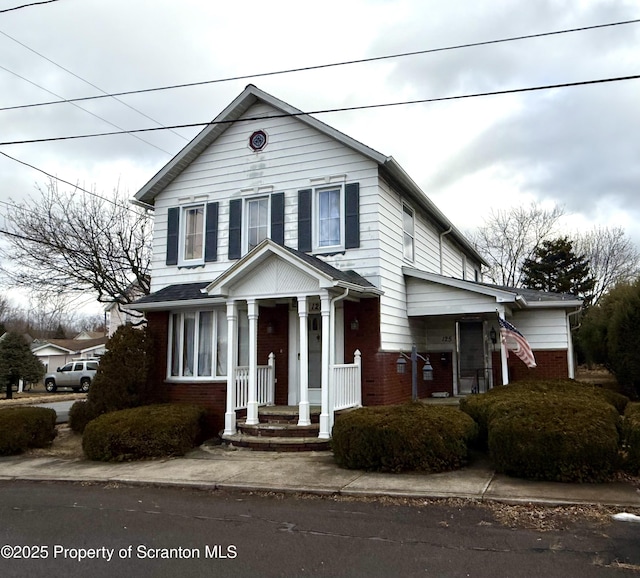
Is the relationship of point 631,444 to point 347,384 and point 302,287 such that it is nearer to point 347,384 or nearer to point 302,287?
point 347,384

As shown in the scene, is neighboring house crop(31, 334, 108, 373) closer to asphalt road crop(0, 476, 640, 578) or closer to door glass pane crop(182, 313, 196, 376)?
door glass pane crop(182, 313, 196, 376)

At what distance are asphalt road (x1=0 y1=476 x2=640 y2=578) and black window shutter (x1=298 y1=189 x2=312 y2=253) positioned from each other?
6.76m

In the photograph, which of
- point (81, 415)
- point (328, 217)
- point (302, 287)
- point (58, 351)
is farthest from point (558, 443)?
point (58, 351)

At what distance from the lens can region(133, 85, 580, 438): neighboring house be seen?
11.7 meters

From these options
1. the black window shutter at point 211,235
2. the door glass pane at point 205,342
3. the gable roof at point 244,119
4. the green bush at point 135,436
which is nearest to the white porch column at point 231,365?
the green bush at point 135,436

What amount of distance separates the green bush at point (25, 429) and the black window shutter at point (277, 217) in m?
6.37

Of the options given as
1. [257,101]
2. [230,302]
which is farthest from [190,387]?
[257,101]

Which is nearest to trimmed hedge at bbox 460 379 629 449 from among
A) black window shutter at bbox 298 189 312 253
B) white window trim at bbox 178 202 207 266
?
black window shutter at bbox 298 189 312 253

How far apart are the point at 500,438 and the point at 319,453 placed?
3613 mm

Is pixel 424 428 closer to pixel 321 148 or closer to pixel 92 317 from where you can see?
pixel 321 148

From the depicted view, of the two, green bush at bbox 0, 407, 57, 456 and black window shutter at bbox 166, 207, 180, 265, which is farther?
black window shutter at bbox 166, 207, 180, 265

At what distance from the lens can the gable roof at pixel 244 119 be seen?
12.4 m

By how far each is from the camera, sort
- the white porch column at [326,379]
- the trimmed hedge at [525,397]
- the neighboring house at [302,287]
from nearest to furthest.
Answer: the trimmed hedge at [525,397]
the white porch column at [326,379]
the neighboring house at [302,287]

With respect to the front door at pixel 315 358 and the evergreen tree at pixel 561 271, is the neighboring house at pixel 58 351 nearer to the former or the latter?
the evergreen tree at pixel 561 271
